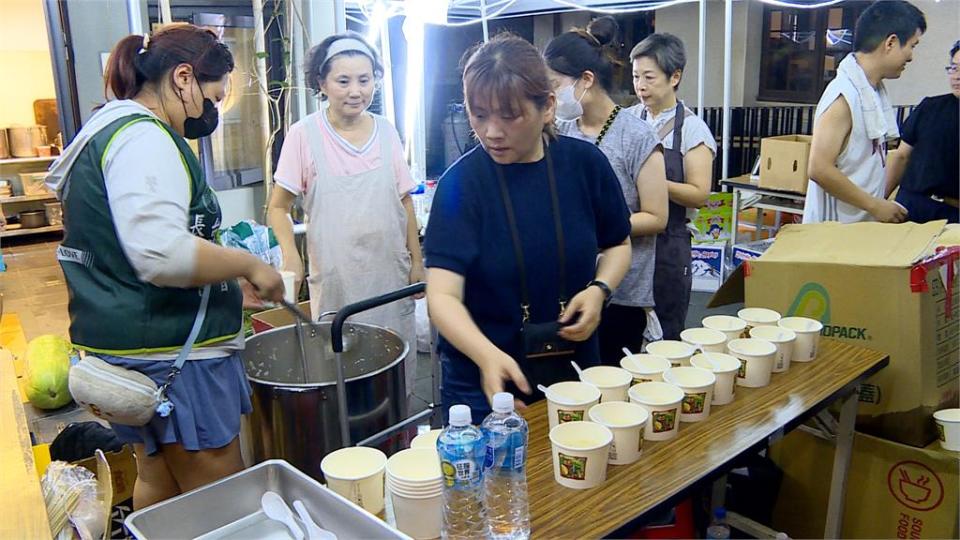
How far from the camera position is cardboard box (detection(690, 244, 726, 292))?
532 cm

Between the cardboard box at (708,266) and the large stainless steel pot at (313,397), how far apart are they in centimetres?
361

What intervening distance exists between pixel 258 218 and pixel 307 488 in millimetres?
3115

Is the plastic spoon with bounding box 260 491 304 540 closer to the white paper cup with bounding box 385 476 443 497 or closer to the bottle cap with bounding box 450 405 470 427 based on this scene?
the white paper cup with bounding box 385 476 443 497

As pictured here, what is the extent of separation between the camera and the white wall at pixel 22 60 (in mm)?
7641

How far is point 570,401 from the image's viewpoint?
4.61 ft

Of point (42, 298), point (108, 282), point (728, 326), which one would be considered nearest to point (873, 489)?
point (728, 326)

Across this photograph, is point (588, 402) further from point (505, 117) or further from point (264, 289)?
point (264, 289)

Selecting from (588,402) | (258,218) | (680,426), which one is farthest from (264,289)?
(258,218)

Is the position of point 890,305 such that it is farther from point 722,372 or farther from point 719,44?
point 719,44

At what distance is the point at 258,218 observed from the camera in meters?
4.06

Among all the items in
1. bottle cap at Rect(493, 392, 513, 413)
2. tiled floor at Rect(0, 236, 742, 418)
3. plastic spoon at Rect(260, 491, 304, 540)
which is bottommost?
tiled floor at Rect(0, 236, 742, 418)

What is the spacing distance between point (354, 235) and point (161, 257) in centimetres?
103

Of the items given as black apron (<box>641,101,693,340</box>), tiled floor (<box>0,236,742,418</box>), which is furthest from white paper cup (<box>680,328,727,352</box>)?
tiled floor (<box>0,236,742,418</box>)

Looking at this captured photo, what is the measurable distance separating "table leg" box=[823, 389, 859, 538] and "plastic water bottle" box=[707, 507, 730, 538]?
268 mm
